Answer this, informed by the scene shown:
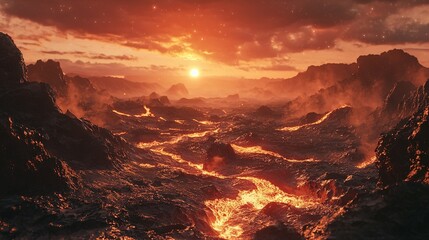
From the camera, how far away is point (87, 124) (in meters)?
102

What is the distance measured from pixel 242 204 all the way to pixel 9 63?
2353 inches

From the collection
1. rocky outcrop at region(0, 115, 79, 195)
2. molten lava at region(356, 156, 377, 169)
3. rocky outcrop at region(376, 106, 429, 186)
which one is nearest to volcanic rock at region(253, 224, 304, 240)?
rocky outcrop at region(376, 106, 429, 186)

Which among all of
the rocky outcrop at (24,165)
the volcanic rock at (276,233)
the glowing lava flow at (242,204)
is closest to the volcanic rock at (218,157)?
the glowing lava flow at (242,204)

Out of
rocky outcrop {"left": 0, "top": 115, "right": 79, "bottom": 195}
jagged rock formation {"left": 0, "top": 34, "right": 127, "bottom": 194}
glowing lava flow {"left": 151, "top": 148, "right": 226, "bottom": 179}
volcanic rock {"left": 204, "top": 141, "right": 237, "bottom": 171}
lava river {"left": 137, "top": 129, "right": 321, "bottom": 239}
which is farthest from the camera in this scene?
volcanic rock {"left": 204, "top": 141, "right": 237, "bottom": 171}

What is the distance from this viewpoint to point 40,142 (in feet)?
217

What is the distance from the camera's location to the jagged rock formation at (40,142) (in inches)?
2362

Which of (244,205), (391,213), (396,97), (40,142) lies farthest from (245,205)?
(396,97)

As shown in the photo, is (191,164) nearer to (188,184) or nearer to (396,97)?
(188,184)

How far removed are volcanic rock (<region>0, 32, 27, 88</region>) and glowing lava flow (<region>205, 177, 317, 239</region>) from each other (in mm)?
51242

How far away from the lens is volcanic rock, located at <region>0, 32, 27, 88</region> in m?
79.4

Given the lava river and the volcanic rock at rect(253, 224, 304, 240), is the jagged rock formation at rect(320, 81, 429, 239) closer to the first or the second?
the volcanic rock at rect(253, 224, 304, 240)

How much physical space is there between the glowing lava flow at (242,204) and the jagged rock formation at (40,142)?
2892 cm

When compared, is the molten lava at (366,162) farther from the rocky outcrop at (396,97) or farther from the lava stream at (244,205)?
the rocky outcrop at (396,97)

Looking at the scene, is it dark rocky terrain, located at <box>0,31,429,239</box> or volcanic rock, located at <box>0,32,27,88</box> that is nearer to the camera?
dark rocky terrain, located at <box>0,31,429,239</box>
